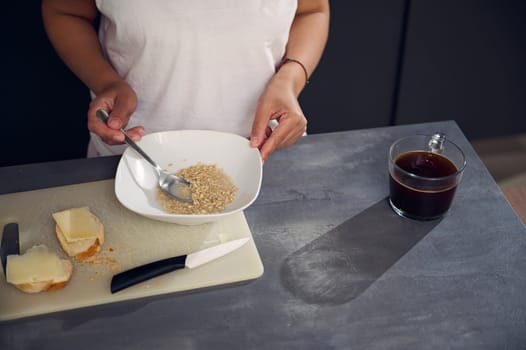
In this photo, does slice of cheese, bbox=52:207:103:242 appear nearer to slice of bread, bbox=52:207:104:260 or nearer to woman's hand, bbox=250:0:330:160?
slice of bread, bbox=52:207:104:260

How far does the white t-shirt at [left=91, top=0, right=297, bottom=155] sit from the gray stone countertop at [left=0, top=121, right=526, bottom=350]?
0.23m

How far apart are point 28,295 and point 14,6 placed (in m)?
1.08

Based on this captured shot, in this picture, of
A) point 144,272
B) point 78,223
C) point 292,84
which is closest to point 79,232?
point 78,223

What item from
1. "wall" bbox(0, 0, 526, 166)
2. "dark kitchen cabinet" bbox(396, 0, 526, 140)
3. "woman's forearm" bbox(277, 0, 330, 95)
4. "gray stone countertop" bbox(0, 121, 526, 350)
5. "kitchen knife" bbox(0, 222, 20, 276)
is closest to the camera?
"gray stone countertop" bbox(0, 121, 526, 350)

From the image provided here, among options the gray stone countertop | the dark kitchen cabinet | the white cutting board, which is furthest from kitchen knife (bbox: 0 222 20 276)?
the dark kitchen cabinet

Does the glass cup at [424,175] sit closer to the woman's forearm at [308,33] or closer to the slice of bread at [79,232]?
the woman's forearm at [308,33]

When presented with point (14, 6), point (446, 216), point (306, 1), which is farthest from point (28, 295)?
point (14, 6)

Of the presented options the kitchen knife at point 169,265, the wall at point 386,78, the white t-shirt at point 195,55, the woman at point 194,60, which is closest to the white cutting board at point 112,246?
the kitchen knife at point 169,265

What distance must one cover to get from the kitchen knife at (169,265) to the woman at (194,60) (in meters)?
0.23

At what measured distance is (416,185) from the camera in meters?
1.01

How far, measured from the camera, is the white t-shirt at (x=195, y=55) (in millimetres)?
1176

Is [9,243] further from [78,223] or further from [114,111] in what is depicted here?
[114,111]

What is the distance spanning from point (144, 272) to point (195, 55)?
510 millimetres

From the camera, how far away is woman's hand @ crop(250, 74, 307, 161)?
1.11 m
